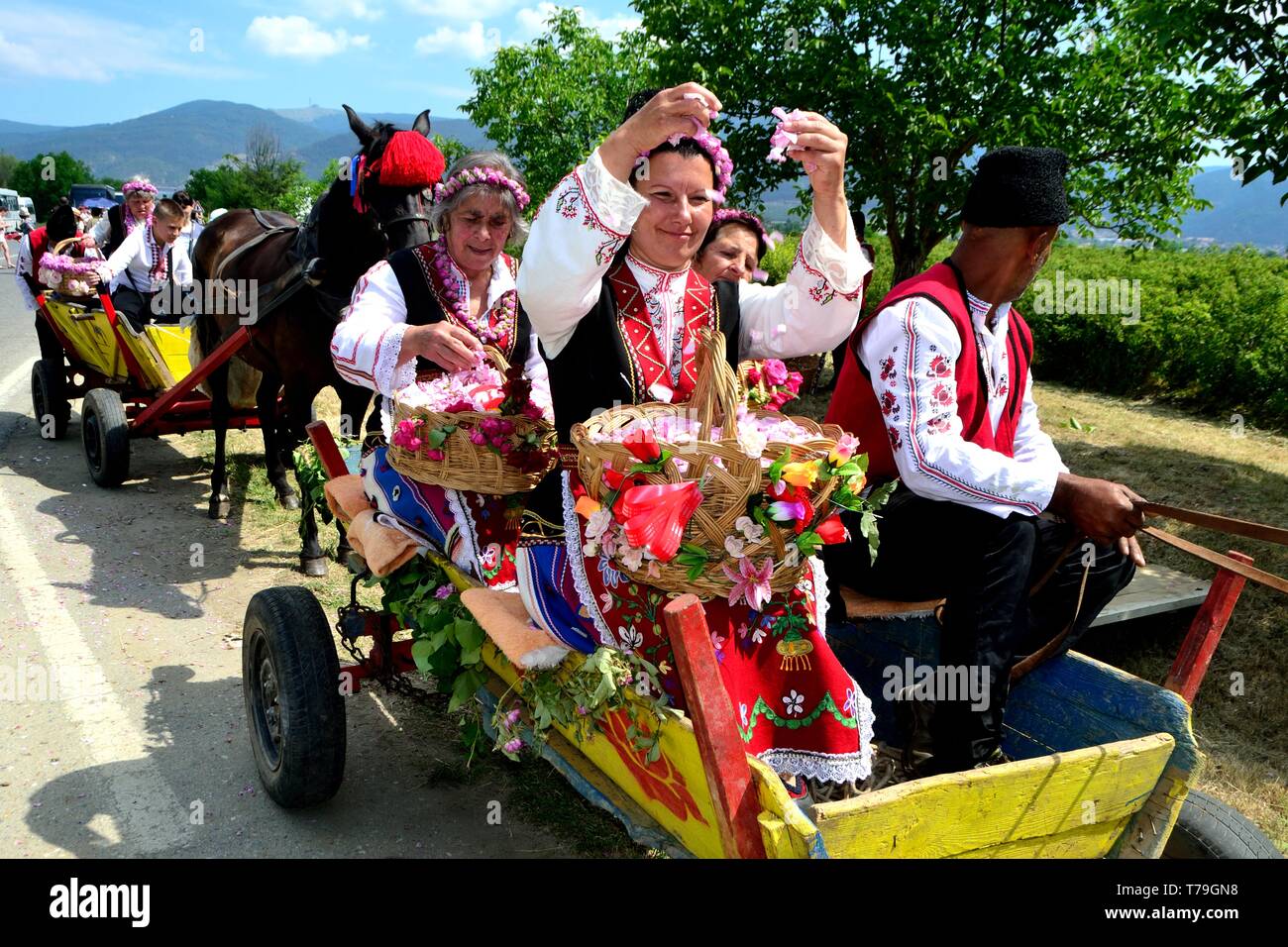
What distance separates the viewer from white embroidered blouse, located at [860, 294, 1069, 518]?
8.20 feet

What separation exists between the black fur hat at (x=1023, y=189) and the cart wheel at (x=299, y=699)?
8.21 ft

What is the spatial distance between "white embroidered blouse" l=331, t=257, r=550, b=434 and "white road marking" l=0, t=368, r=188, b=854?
5.61ft

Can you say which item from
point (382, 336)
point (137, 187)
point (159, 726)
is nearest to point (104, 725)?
point (159, 726)

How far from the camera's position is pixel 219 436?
7.05 m

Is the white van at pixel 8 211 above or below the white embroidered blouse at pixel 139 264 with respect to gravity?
above

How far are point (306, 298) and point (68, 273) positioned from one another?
11.2 ft

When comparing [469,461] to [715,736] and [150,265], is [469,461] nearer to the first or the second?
[715,736]

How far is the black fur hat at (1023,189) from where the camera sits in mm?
2580

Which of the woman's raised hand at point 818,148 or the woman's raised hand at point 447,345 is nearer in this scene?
the woman's raised hand at point 818,148

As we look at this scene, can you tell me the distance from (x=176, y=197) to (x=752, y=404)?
7.43 m

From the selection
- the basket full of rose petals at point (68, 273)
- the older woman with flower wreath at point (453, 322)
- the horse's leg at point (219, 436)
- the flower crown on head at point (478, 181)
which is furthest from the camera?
the basket full of rose petals at point (68, 273)

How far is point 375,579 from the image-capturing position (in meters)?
3.46

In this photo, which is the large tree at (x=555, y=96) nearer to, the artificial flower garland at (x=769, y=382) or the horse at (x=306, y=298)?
the horse at (x=306, y=298)

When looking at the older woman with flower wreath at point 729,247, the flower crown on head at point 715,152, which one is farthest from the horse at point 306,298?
the flower crown on head at point 715,152
